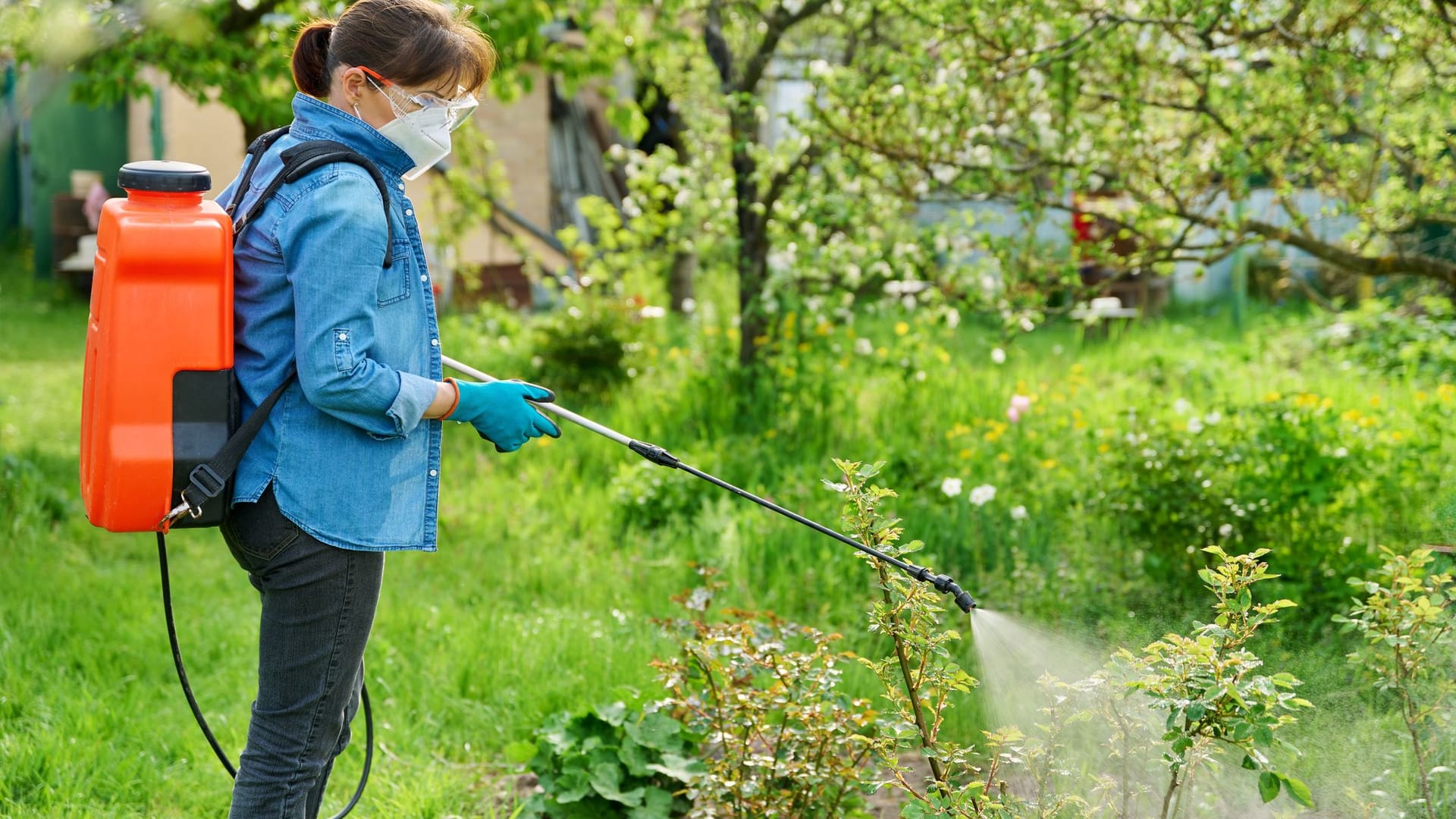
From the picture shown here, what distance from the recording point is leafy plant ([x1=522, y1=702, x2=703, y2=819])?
2850 mm

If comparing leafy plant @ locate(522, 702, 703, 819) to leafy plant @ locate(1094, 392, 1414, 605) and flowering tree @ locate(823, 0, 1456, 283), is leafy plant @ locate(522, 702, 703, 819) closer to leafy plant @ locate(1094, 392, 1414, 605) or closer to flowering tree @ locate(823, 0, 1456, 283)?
leafy plant @ locate(1094, 392, 1414, 605)

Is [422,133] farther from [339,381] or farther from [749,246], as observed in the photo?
[749,246]

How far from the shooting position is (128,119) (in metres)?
12.3

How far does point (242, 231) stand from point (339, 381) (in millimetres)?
322

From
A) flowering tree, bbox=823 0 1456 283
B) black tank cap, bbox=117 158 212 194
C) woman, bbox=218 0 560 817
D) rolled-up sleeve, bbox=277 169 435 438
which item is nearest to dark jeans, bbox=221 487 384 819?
woman, bbox=218 0 560 817

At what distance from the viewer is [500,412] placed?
7.19 ft

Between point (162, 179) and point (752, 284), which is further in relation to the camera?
point (752, 284)

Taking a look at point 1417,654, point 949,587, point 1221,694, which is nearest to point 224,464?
point 949,587

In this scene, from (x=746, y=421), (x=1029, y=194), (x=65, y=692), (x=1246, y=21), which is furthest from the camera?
(x=746, y=421)

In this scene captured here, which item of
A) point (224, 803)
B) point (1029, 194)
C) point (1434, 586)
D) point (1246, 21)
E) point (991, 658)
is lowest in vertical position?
point (224, 803)

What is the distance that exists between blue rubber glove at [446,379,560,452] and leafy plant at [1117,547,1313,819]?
1061mm

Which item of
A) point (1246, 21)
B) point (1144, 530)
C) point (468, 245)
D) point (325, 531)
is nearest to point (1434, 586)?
point (1144, 530)

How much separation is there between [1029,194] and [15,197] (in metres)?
→ 11.6

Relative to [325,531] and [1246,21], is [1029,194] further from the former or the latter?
[325,531]
